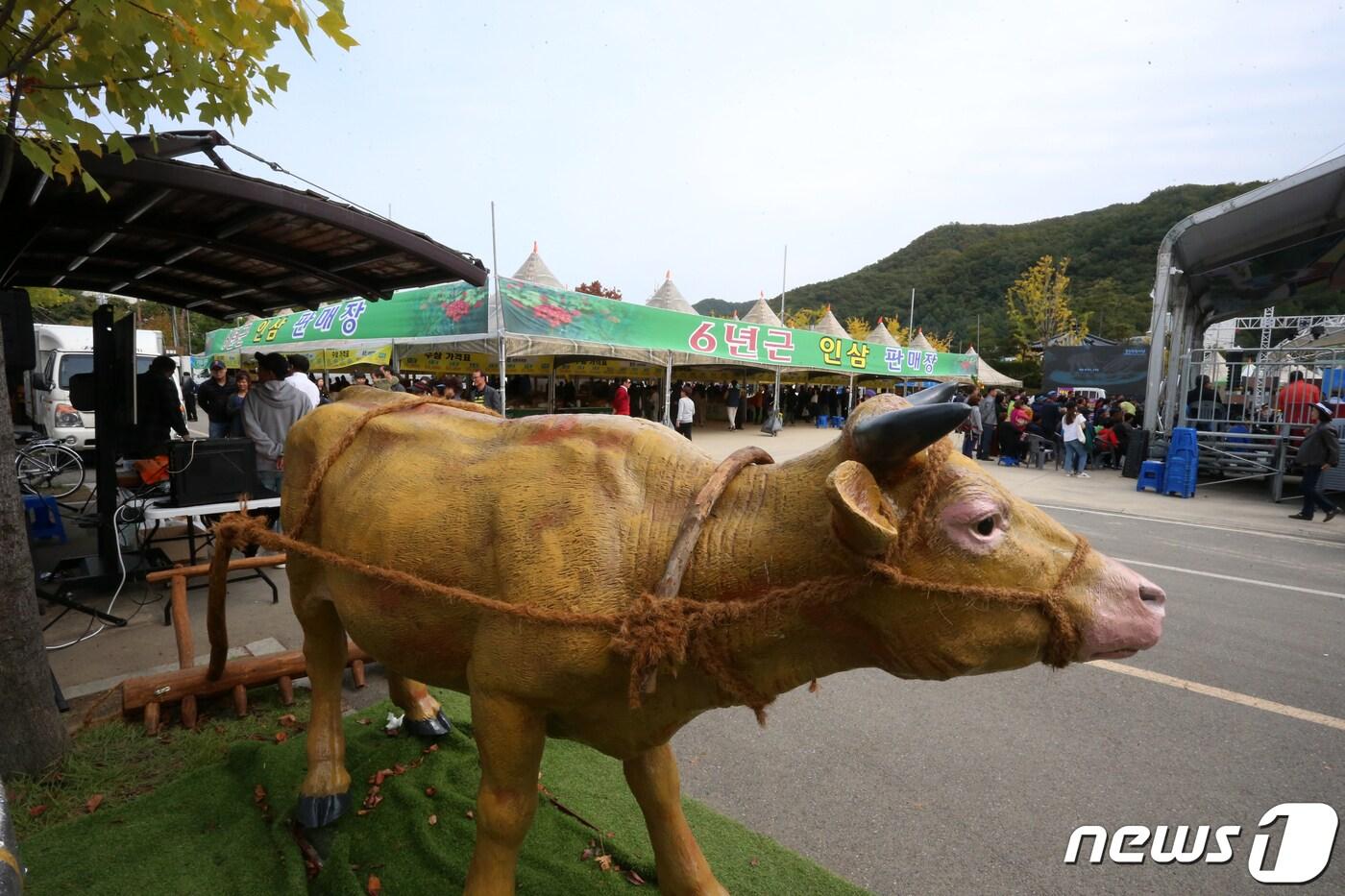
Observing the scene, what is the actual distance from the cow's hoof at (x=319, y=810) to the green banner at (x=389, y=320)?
7.74m

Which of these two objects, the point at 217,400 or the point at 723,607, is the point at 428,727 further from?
the point at 217,400

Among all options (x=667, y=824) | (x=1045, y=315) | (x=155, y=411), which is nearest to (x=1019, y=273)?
(x=1045, y=315)

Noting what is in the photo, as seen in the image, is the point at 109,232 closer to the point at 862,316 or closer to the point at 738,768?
the point at 738,768

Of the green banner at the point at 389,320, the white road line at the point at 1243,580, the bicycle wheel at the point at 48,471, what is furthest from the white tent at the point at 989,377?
the bicycle wheel at the point at 48,471

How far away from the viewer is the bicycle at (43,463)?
27.5 ft

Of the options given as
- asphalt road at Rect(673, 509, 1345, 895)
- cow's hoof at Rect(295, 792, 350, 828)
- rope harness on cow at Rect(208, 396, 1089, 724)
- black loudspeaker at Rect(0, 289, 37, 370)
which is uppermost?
black loudspeaker at Rect(0, 289, 37, 370)

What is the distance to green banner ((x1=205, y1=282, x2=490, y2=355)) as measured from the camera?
38.4ft

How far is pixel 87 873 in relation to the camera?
7.49ft

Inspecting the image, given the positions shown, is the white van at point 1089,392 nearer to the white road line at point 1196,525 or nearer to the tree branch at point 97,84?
the white road line at point 1196,525

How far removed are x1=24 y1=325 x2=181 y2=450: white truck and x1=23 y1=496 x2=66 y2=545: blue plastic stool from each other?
5.73 m

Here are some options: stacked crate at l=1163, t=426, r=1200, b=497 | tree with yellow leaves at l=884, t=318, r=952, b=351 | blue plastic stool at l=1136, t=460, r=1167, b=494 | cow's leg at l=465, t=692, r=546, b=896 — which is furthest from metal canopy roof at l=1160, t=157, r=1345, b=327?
tree with yellow leaves at l=884, t=318, r=952, b=351

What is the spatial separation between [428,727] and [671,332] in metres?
12.1

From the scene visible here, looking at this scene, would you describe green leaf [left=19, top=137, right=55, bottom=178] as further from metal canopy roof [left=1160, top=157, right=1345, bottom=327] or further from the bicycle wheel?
metal canopy roof [left=1160, top=157, right=1345, bottom=327]

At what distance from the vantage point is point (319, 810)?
2.52 meters
